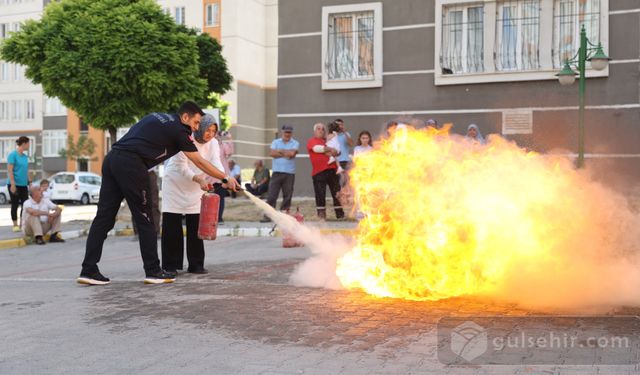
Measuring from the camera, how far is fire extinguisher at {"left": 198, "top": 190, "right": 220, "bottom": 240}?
8.45 meters

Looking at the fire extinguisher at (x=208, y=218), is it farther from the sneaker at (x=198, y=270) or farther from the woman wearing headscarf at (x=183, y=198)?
the sneaker at (x=198, y=270)

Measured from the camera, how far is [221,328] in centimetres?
565

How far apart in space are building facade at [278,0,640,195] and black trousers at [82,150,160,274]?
40.5 feet

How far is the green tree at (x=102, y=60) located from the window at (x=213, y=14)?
109ft

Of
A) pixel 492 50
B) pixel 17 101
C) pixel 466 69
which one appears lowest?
pixel 466 69

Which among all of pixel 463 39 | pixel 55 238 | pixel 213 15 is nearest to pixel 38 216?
pixel 55 238

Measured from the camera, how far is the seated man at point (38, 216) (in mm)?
13500

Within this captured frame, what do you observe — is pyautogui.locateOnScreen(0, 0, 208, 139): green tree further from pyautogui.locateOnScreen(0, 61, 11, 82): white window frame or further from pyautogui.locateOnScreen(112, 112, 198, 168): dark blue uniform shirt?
pyautogui.locateOnScreen(0, 61, 11, 82): white window frame

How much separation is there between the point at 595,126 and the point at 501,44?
10.1 feet

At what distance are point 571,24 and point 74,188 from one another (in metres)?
26.6

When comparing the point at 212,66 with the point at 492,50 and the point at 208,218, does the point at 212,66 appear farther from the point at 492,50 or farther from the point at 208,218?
the point at 208,218

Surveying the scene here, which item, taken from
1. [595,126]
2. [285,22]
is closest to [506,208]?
[595,126]

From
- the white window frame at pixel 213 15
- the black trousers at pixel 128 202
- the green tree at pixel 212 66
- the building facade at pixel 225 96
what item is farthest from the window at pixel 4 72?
the black trousers at pixel 128 202

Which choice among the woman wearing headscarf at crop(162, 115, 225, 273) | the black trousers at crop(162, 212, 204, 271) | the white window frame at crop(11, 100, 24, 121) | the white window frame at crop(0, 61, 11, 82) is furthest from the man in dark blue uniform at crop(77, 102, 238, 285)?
the white window frame at crop(0, 61, 11, 82)
